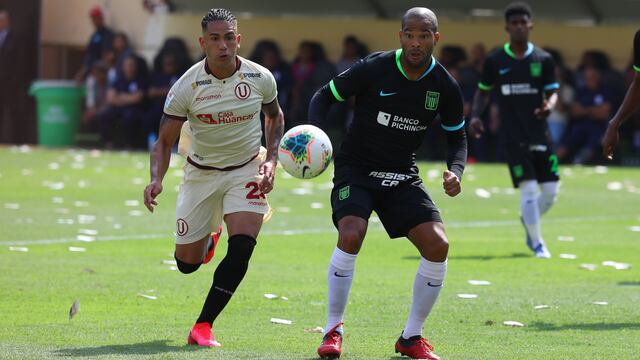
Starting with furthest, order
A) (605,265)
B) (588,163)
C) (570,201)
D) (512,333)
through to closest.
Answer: (588,163) → (570,201) → (605,265) → (512,333)

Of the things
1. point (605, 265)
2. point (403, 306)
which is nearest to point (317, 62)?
point (605, 265)

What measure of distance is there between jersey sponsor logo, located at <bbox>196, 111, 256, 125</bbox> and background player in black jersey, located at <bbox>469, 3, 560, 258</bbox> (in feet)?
17.4

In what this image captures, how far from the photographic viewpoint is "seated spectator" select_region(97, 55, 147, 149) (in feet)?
94.5

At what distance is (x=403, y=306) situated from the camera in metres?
9.86

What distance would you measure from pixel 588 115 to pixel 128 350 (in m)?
18.3

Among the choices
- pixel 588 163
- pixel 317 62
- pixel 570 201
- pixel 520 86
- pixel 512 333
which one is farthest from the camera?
pixel 317 62

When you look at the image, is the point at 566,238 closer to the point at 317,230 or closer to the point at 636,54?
the point at 317,230

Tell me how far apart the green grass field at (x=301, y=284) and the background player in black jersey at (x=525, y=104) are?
741 mm

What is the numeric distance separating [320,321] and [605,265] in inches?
164

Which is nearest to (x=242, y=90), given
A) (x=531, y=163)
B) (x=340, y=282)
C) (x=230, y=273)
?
(x=230, y=273)

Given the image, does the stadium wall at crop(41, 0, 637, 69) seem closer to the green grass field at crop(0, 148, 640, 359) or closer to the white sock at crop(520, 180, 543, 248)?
the green grass field at crop(0, 148, 640, 359)

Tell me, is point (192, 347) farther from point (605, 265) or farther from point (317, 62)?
point (317, 62)

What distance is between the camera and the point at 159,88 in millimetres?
28453

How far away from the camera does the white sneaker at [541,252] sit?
42.7 ft
